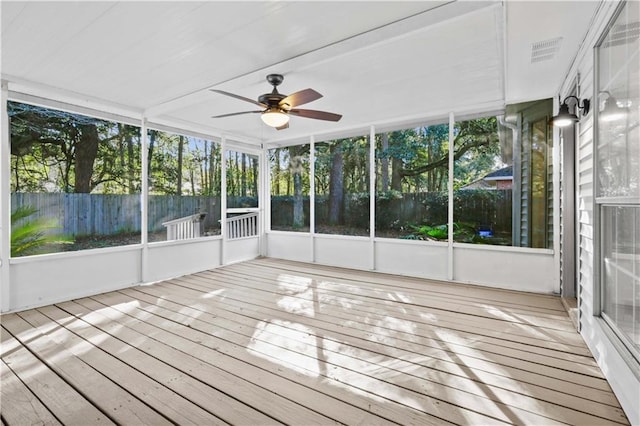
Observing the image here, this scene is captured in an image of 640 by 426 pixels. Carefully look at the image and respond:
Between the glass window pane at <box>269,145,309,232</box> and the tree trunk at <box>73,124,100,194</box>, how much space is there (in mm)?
3335

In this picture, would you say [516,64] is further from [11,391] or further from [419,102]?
[11,391]

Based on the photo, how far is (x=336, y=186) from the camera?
19.5ft

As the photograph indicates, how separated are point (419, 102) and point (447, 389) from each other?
3.57 meters

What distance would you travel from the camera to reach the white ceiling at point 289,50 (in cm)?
218

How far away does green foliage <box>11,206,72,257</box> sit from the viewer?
11.4ft

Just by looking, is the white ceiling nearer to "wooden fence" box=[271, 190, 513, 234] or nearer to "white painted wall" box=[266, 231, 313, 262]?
"wooden fence" box=[271, 190, 513, 234]

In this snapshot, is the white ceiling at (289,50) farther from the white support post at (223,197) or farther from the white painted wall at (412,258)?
the white painted wall at (412,258)

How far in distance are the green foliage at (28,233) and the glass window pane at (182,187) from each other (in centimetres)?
120

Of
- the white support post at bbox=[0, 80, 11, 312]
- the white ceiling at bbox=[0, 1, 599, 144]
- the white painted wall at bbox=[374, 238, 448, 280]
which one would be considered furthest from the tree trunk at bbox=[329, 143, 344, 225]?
the white support post at bbox=[0, 80, 11, 312]

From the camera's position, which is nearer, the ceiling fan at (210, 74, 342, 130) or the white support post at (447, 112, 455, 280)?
the ceiling fan at (210, 74, 342, 130)

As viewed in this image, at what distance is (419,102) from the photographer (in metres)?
4.27

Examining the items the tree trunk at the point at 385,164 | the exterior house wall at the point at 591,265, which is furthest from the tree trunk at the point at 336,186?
the exterior house wall at the point at 591,265

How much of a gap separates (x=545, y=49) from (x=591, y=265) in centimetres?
185

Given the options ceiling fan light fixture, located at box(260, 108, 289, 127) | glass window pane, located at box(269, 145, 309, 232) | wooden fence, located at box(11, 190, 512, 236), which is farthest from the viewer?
glass window pane, located at box(269, 145, 309, 232)
